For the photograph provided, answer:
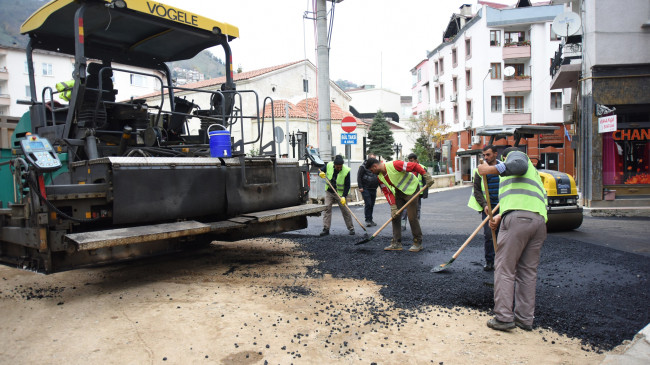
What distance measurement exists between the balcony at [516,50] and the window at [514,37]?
2.10 feet

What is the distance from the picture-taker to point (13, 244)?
175 inches

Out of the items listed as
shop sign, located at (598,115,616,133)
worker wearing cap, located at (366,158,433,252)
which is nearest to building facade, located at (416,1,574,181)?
shop sign, located at (598,115,616,133)

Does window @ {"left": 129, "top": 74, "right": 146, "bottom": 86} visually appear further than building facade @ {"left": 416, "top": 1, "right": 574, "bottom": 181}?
No

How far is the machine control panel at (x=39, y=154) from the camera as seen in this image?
3.88 m

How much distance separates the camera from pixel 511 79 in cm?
3244

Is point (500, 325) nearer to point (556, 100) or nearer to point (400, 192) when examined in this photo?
point (400, 192)

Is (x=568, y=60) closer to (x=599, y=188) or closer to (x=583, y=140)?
(x=583, y=140)

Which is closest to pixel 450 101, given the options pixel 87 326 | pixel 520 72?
pixel 520 72

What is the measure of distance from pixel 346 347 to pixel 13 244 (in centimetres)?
353

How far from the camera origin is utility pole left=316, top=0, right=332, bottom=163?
39.4ft

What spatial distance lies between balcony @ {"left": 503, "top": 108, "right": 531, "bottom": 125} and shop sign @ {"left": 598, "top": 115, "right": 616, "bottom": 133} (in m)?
21.7

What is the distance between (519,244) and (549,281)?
1674 mm

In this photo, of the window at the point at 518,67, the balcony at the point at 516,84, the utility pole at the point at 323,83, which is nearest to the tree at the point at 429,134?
the balcony at the point at 516,84

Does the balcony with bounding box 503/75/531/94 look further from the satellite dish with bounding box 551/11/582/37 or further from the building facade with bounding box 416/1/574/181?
the satellite dish with bounding box 551/11/582/37
